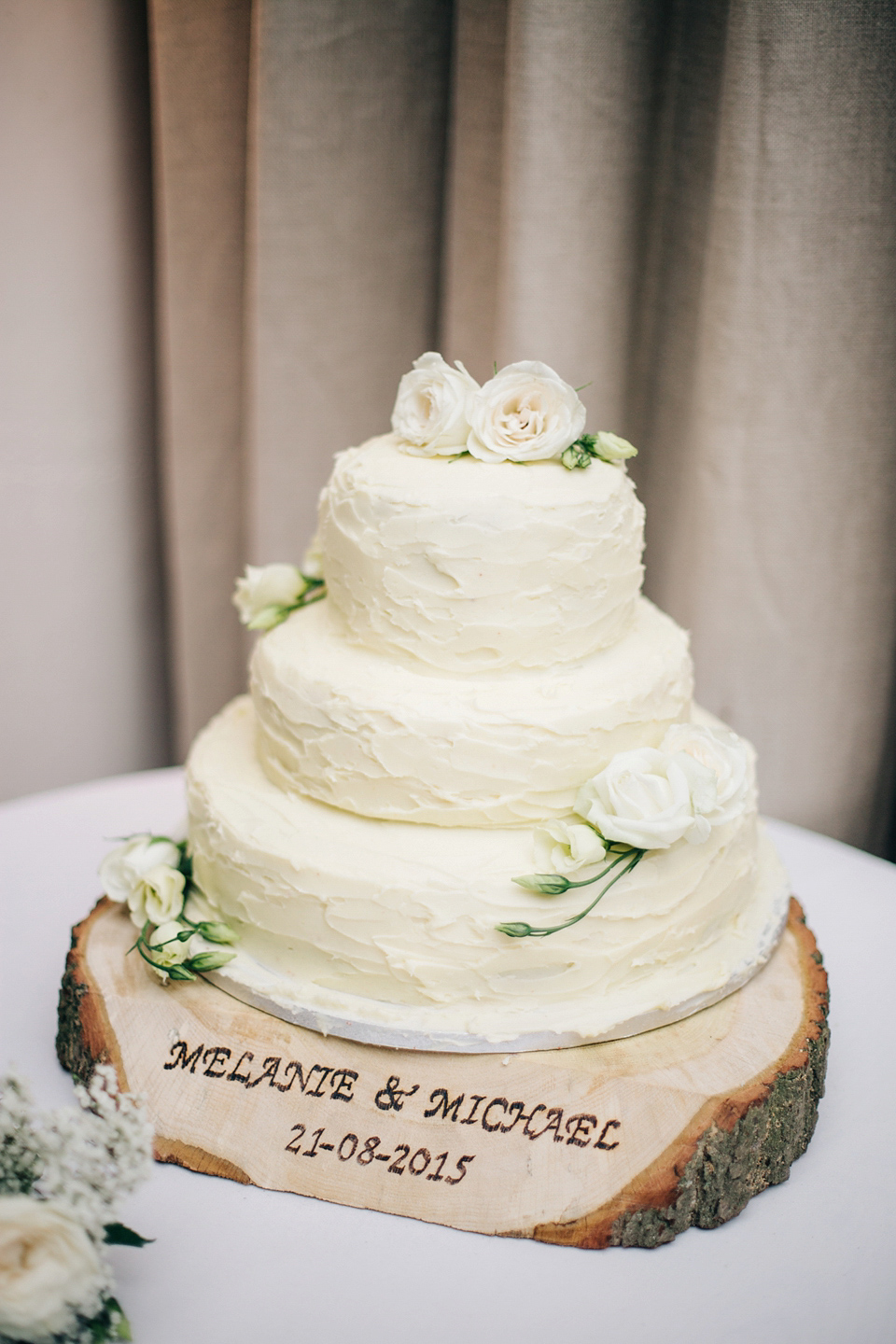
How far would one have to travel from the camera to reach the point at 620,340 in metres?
1.88

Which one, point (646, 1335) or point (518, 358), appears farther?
point (518, 358)

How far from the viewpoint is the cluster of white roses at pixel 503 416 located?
1199mm

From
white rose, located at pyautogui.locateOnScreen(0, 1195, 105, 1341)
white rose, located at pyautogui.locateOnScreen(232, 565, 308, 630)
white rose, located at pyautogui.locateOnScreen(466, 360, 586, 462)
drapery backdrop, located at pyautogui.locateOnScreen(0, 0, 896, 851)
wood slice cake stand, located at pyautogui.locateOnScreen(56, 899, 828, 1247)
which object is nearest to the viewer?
white rose, located at pyautogui.locateOnScreen(0, 1195, 105, 1341)

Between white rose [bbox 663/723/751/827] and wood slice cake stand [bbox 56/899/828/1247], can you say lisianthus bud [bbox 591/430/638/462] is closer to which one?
white rose [bbox 663/723/751/827]

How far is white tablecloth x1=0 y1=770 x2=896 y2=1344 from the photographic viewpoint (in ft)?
3.20

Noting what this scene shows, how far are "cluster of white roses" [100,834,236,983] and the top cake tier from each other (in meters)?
0.38

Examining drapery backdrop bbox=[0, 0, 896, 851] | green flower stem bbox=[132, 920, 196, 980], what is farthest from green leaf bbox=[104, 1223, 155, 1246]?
drapery backdrop bbox=[0, 0, 896, 851]

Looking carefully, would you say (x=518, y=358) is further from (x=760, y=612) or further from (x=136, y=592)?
(x=136, y=592)

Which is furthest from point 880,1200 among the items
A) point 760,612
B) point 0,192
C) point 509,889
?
point 0,192

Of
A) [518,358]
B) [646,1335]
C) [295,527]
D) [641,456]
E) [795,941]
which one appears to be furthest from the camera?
[295,527]

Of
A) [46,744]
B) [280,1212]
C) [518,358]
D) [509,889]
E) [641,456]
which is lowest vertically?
[46,744]

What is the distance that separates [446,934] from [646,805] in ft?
0.81

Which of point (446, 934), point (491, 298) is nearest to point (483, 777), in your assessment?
point (446, 934)

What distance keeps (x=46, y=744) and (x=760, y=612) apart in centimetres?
148
